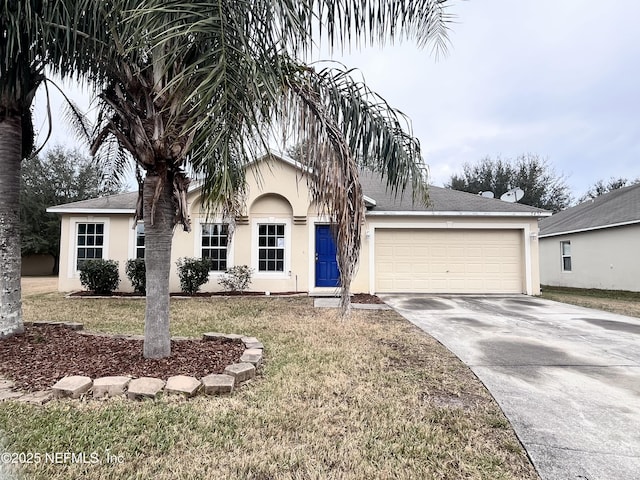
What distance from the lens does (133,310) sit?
7789mm

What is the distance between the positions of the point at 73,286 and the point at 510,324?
12.8 meters

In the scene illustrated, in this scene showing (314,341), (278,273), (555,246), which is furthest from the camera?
(555,246)

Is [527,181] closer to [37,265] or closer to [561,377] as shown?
[561,377]

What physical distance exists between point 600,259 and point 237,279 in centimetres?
1559

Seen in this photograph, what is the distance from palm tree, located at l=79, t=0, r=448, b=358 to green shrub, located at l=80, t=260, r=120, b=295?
696 cm

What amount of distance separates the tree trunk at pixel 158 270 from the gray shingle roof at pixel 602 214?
54.9ft

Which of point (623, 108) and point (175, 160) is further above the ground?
point (623, 108)

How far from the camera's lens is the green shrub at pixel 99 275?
10109 millimetres

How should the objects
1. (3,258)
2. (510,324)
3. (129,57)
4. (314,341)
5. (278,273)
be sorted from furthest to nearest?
(278,273)
(510,324)
(314,341)
(3,258)
(129,57)

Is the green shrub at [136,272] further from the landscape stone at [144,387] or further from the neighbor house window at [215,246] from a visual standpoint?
the landscape stone at [144,387]

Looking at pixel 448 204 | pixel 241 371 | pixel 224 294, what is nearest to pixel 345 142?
pixel 241 371

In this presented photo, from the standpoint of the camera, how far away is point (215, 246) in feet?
36.4

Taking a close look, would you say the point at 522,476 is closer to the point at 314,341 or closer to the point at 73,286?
the point at 314,341

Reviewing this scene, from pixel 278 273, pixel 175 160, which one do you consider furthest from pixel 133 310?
pixel 175 160
